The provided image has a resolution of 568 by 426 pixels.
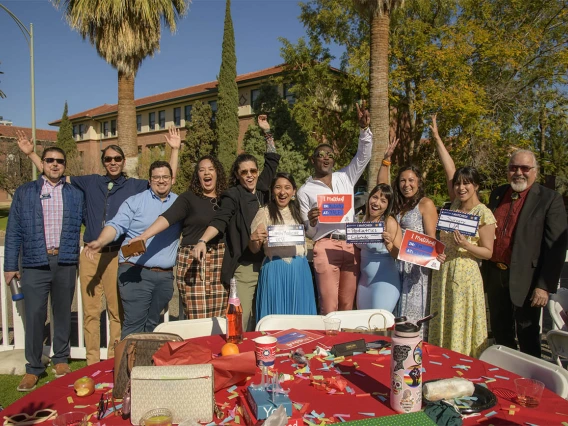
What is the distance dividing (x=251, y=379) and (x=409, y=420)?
2.78ft

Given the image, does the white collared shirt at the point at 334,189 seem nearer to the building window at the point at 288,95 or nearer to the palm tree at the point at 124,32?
the palm tree at the point at 124,32

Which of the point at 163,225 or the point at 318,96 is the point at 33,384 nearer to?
the point at 163,225

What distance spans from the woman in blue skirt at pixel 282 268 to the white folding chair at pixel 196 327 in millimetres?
907

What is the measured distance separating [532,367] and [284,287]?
2.20m

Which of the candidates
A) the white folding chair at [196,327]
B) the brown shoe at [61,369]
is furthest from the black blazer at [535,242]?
the brown shoe at [61,369]

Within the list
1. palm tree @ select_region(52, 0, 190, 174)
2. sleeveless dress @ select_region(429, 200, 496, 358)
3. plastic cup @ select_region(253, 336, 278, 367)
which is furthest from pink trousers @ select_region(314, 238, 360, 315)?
palm tree @ select_region(52, 0, 190, 174)

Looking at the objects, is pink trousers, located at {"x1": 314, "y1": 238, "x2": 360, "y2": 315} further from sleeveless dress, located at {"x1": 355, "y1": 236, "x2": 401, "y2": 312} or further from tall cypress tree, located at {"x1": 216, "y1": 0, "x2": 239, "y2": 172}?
tall cypress tree, located at {"x1": 216, "y1": 0, "x2": 239, "y2": 172}

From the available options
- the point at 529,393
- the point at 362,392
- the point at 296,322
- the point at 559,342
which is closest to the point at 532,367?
the point at 529,393

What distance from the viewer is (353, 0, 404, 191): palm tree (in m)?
11.0

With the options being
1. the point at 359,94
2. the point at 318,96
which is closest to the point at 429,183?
the point at 359,94

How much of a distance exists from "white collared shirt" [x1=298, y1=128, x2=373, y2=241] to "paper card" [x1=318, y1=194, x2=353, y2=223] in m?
0.05

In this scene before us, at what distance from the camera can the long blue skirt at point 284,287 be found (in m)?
4.13

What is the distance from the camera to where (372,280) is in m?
4.17

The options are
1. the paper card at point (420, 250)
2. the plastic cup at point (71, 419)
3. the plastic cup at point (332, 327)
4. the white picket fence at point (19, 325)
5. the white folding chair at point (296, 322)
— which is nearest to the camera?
the plastic cup at point (71, 419)
